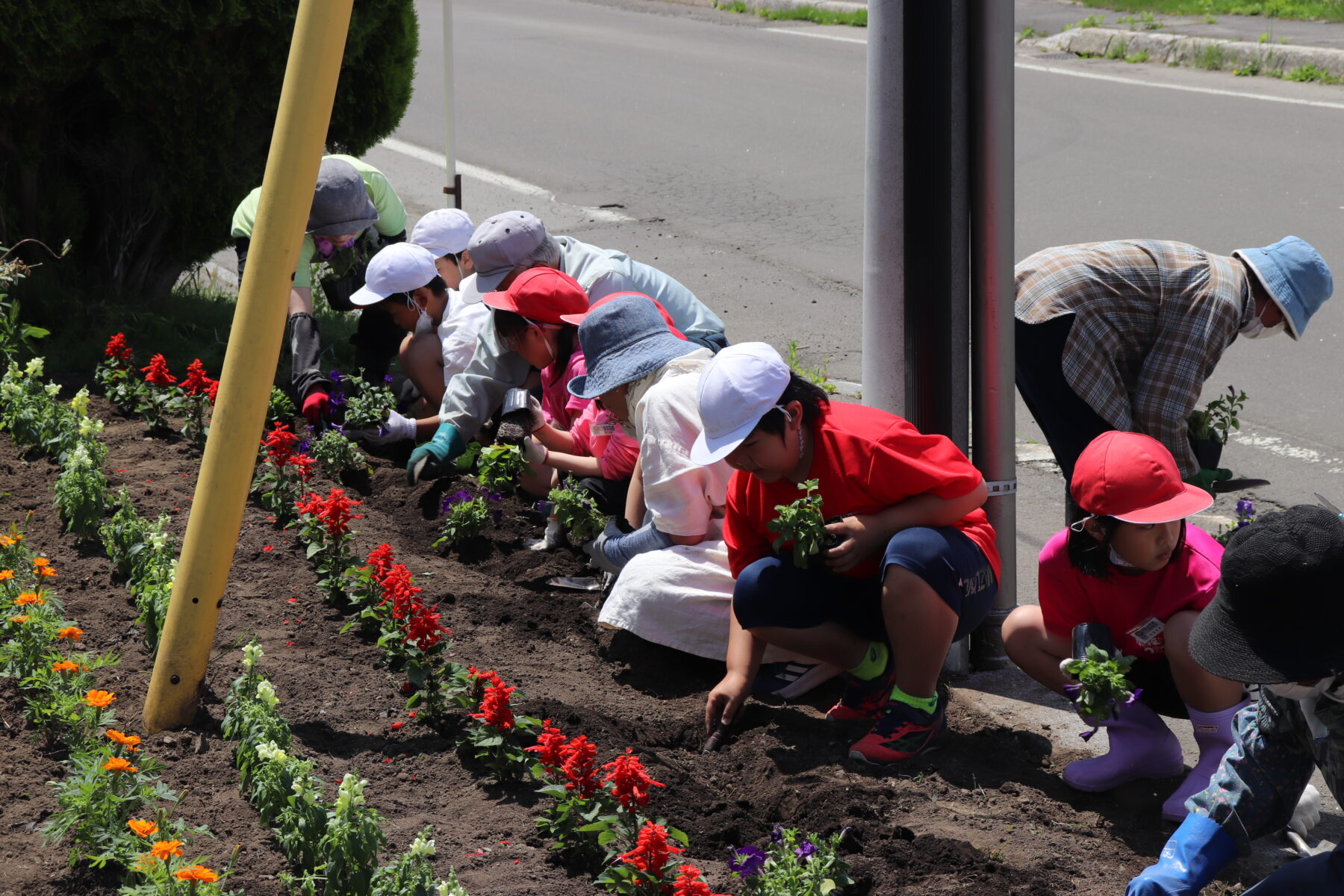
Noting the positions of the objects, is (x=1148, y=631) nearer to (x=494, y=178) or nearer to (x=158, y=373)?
(x=158, y=373)

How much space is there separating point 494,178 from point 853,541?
7.69 metres

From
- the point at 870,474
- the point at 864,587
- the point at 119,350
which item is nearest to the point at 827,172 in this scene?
the point at 119,350

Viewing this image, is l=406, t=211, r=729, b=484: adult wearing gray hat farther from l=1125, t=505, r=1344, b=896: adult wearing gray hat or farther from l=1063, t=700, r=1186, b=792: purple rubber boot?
l=1125, t=505, r=1344, b=896: adult wearing gray hat

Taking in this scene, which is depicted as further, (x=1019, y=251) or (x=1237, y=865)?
(x=1019, y=251)

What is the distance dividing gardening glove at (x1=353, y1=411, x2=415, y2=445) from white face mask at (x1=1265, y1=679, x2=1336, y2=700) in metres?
3.63

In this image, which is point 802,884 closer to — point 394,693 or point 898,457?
point 898,457

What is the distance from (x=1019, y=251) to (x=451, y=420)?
4008 millimetres

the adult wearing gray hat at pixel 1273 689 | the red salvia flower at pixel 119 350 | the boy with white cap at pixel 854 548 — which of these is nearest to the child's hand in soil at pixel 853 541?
the boy with white cap at pixel 854 548

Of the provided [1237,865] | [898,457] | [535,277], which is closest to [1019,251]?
[535,277]

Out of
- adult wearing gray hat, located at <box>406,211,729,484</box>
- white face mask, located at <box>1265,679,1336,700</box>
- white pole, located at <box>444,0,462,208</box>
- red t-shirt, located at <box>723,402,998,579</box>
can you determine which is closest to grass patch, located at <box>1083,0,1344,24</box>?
white pole, located at <box>444,0,462,208</box>

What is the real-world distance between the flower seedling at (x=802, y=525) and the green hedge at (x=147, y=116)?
390cm

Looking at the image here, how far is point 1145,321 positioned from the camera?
4.17 m

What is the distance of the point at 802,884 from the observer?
2467 mm

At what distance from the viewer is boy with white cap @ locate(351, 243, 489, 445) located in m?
5.18
